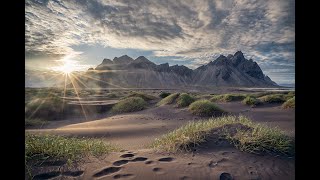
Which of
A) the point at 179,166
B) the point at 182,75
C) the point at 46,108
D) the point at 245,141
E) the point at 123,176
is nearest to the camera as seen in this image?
the point at 123,176

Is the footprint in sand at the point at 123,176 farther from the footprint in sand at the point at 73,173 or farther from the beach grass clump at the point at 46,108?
the beach grass clump at the point at 46,108

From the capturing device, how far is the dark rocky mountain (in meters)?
122

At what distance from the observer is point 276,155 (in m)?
4.46

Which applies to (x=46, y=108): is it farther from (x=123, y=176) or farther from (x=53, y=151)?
(x=123, y=176)

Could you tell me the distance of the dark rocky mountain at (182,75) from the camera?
4818 inches

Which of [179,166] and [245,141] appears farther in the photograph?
[245,141]

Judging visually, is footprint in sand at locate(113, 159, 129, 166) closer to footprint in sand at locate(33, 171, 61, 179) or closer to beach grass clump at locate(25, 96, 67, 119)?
footprint in sand at locate(33, 171, 61, 179)

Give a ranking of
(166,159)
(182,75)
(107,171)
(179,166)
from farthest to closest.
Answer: (182,75), (166,159), (179,166), (107,171)

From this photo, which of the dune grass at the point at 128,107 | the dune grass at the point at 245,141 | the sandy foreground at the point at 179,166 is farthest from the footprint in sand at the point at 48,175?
the dune grass at the point at 128,107

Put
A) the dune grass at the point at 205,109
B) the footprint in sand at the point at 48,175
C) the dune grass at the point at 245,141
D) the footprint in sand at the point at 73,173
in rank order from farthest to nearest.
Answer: the dune grass at the point at 205,109 → the dune grass at the point at 245,141 → the footprint in sand at the point at 73,173 → the footprint in sand at the point at 48,175

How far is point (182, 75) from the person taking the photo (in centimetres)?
13688

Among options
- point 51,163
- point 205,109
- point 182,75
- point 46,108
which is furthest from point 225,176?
point 182,75
